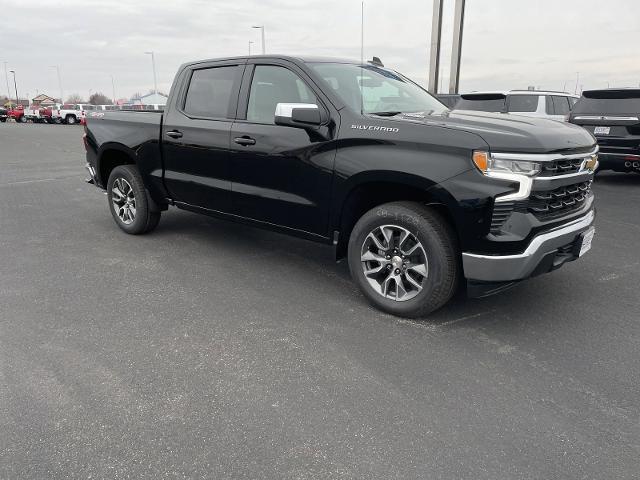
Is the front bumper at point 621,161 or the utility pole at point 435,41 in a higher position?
the utility pole at point 435,41

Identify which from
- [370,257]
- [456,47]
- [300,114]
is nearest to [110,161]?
[300,114]

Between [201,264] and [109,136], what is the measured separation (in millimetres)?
2025

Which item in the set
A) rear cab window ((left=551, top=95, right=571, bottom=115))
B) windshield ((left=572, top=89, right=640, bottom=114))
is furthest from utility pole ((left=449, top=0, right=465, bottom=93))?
windshield ((left=572, top=89, right=640, bottom=114))

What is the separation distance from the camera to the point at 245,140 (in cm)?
432

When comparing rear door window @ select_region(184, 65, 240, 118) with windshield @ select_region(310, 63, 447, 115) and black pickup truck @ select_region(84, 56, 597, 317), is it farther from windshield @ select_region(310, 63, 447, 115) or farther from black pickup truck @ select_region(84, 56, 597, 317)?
windshield @ select_region(310, 63, 447, 115)

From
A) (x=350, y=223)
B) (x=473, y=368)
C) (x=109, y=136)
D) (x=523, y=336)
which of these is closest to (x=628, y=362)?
(x=523, y=336)

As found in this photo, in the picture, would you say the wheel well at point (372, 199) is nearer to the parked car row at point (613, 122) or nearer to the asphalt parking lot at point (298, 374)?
the asphalt parking lot at point (298, 374)

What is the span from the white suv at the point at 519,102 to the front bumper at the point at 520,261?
783cm

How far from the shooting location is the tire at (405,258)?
340cm

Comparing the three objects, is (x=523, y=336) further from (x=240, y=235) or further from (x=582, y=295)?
(x=240, y=235)

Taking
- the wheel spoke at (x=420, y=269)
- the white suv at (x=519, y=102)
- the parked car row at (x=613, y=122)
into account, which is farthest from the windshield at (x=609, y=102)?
the wheel spoke at (x=420, y=269)

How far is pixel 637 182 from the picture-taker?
960 cm

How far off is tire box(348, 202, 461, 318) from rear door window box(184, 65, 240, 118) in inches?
71.3

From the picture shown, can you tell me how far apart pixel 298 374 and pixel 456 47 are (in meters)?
24.0
